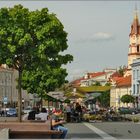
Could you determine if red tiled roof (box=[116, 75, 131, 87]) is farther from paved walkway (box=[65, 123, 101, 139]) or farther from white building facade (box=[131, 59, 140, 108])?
paved walkway (box=[65, 123, 101, 139])

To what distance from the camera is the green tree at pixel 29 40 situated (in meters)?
28.8

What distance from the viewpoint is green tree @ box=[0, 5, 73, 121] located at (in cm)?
2884

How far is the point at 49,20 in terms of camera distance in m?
30.5

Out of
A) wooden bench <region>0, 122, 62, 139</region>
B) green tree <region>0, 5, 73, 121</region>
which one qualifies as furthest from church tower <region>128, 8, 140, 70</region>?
wooden bench <region>0, 122, 62, 139</region>

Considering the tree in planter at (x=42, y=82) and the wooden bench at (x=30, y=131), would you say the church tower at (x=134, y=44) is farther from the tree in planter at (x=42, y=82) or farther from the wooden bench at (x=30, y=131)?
the wooden bench at (x=30, y=131)

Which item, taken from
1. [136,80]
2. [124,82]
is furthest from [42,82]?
[124,82]

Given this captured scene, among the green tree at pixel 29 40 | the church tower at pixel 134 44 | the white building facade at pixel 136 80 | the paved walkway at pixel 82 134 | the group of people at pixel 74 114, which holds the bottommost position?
the paved walkway at pixel 82 134

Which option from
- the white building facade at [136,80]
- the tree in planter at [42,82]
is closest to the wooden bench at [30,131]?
the tree in planter at [42,82]

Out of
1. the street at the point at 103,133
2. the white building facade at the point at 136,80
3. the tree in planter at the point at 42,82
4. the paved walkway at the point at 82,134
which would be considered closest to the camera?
the paved walkway at the point at 82,134


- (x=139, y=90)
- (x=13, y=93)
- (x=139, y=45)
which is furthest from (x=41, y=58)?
(x=139, y=45)

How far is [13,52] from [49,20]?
8.93 feet

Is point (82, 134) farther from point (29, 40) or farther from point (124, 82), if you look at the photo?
point (124, 82)

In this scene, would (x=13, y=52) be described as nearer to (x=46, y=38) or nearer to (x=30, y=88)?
(x=46, y=38)

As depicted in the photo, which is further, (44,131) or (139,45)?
(139,45)
